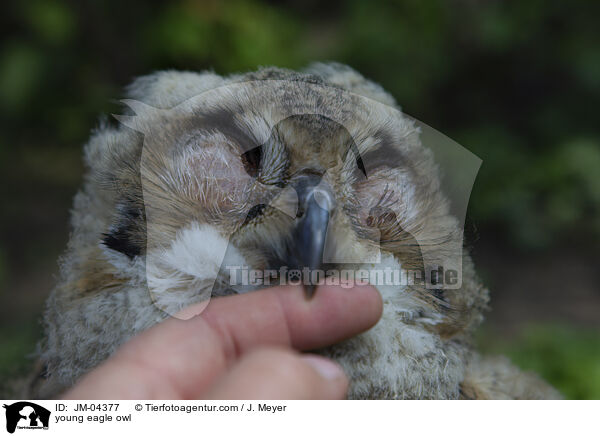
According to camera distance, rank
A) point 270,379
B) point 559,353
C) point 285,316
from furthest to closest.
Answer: point 559,353
point 285,316
point 270,379

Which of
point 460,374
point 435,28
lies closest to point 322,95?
point 460,374

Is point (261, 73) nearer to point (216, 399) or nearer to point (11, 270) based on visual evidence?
point (216, 399)
